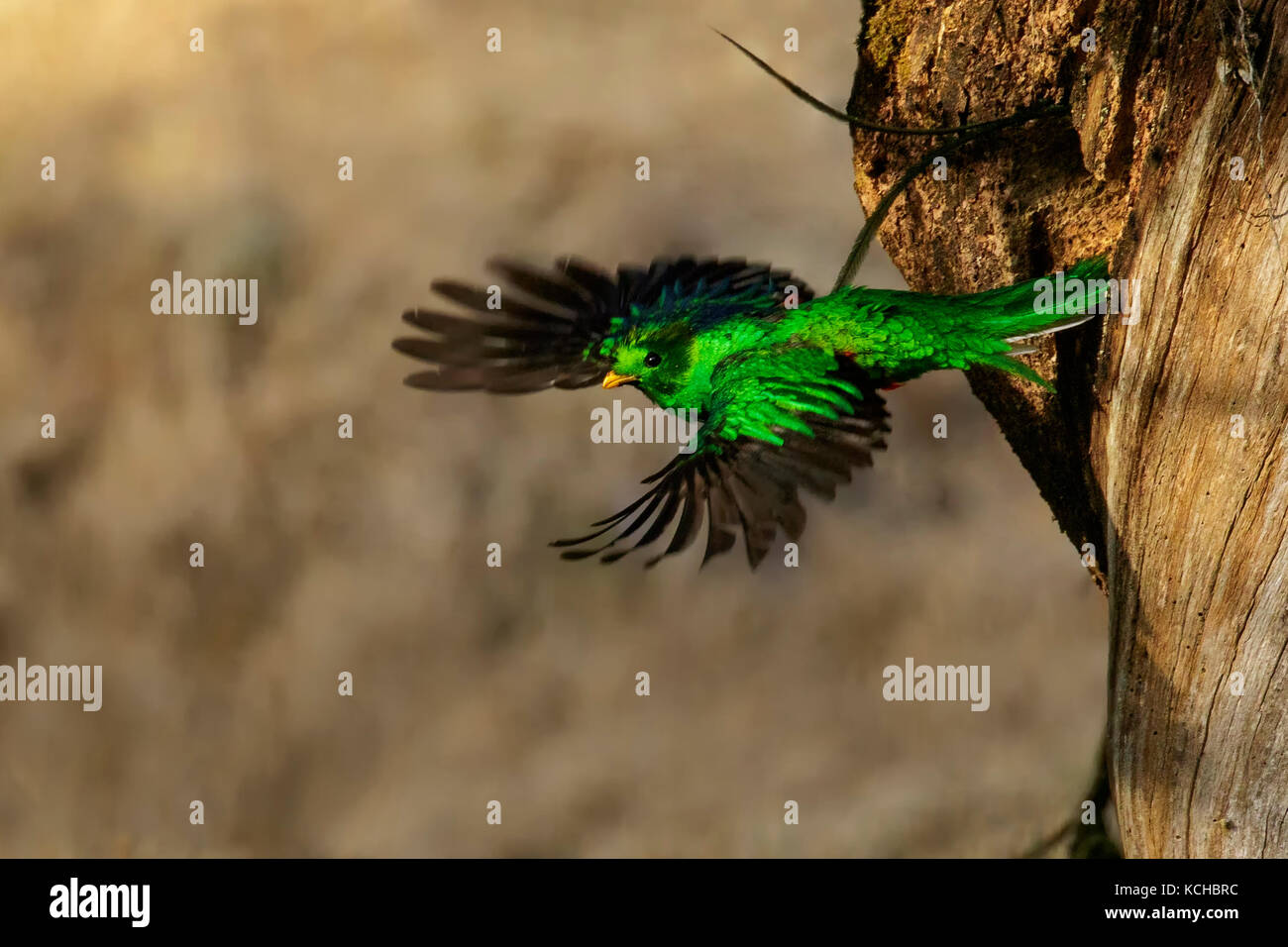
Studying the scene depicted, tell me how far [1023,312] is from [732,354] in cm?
40

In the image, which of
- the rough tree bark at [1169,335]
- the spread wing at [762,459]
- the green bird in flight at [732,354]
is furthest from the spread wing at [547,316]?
the rough tree bark at [1169,335]

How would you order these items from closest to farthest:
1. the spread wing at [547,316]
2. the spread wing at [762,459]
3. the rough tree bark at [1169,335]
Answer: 1. the spread wing at [762,459]
2. the rough tree bark at [1169,335]
3. the spread wing at [547,316]

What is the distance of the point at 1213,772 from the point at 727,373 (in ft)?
3.03

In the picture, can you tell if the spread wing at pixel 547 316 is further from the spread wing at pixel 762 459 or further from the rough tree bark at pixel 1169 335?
the rough tree bark at pixel 1169 335

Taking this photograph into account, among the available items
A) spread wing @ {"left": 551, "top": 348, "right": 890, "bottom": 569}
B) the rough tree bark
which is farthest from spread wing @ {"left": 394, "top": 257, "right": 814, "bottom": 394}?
the rough tree bark

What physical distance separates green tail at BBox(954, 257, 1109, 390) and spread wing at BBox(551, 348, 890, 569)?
192 mm

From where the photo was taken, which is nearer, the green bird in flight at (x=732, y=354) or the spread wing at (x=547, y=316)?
the green bird in flight at (x=732, y=354)

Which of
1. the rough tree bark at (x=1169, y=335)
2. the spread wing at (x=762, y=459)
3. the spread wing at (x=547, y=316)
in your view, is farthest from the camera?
the spread wing at (x=547, y=316)

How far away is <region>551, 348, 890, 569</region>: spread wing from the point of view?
58.3 inches

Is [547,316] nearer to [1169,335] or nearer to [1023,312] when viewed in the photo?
[1023,312]

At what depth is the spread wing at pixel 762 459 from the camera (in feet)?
4.86

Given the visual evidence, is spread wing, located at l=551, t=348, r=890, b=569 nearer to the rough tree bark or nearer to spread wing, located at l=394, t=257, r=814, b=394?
spread wing, located at l=394, t=257, r=814, b=394

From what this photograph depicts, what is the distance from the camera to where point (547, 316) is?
181 cm

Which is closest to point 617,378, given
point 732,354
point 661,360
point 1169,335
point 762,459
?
point 661,360
